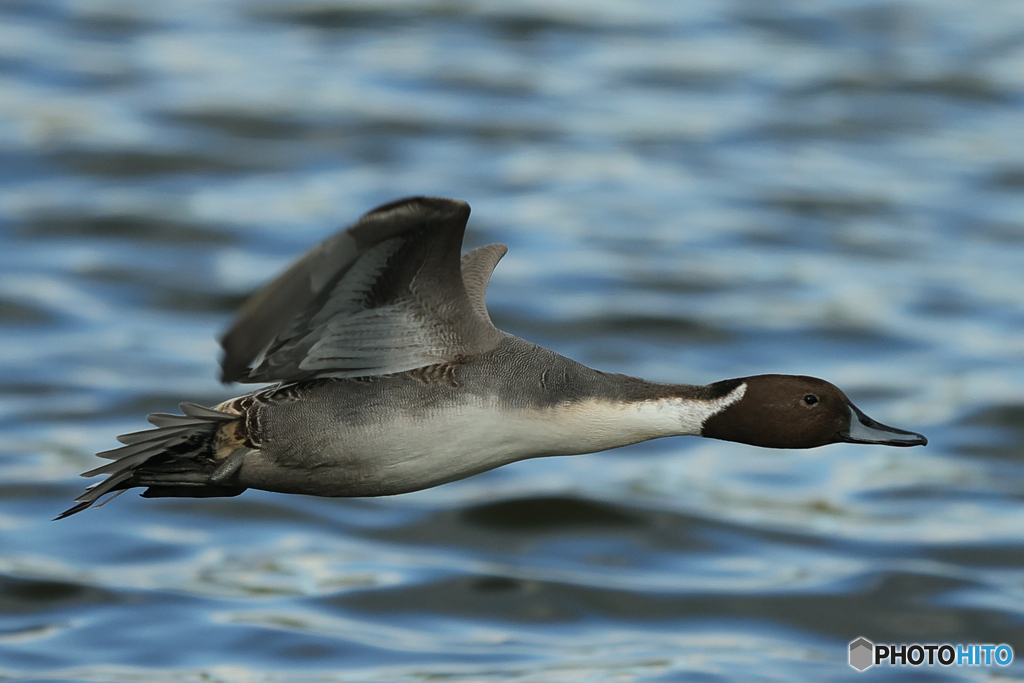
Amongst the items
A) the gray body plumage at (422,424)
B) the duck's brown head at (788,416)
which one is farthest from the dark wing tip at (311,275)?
the duck's brown head at (788,416)

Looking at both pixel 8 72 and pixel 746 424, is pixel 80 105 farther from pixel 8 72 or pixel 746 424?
pixel 746 424

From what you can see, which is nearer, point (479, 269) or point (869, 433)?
point (869, 433)

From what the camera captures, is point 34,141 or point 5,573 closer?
point 5,573

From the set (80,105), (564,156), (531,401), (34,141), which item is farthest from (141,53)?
(531,401)

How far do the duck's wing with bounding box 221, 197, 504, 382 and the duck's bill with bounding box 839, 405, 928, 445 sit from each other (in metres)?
1.39

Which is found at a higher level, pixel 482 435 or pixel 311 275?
pixel 311 275

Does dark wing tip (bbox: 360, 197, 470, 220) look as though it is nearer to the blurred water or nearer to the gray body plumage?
the gray body plumage

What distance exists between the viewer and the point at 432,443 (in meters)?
5.34

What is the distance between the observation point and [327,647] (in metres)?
9.70

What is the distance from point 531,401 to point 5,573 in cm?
646

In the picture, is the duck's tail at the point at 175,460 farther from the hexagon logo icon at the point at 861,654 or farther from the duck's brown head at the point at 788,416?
the hexagon logo icon at the point at 861,654

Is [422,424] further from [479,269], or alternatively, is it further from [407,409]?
[479,269]

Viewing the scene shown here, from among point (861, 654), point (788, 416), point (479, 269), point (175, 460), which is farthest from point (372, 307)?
point (861, 654)

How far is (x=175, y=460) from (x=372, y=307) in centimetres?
97
